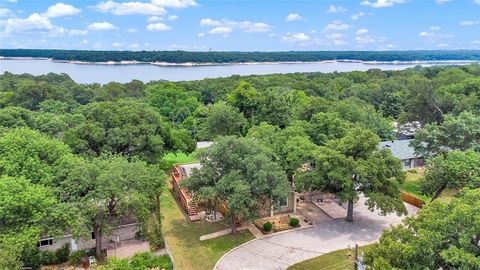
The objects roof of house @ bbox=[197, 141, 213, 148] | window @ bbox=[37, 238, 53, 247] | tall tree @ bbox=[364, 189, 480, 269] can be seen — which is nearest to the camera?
tall tree @ bbox=[364, 189, 480, 269]

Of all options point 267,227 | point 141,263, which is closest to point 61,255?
point 141,263

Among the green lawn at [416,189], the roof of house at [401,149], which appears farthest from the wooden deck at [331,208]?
the roof of house at [401,149]

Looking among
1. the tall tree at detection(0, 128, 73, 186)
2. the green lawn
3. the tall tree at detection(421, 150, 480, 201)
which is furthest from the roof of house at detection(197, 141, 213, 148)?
the tall tree at detection(421, 150, 480, 201)

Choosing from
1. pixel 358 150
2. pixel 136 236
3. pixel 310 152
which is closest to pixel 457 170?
pixel 358 150

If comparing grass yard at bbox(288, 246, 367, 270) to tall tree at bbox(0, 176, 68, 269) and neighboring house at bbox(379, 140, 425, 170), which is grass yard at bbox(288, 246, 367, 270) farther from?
neighboring house at bbox(379, 140, 425, 170)

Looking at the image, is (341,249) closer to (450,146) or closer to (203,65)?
(450,146)

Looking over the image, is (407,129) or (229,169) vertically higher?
(229,169)

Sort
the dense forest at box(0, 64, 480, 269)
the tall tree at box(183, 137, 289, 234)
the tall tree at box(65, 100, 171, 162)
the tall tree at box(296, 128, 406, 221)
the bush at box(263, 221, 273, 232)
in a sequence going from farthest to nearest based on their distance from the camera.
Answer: the tall tree at box(65, 100, 171, 162) → the bush at box(263, 221, 273, 232) → the tall tree at box(296, 128, 406, 221) → the tall tree at box(183, 137, 289, 234) → the dense forest at box(0, 64, 480, 269)

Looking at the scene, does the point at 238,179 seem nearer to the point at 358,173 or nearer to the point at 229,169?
the point at 229,169
